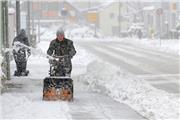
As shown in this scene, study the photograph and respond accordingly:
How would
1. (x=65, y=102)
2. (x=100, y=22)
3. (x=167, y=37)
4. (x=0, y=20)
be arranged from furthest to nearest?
(x=100, y=22)
(x=167, y=37)
(x=0, y=20)
(x=65, y=102)

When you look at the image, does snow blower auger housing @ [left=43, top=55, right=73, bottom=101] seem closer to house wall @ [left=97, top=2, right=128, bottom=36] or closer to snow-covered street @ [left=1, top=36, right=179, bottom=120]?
snow-covered street @ [left=1, top=36, right=179, bottom=120]

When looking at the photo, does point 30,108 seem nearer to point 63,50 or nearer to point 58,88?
point 58,88

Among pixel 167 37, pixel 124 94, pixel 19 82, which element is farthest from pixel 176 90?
pixel 167 37

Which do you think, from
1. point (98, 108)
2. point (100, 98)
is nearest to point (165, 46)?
point (100, 98)

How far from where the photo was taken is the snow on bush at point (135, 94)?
43.3 feet

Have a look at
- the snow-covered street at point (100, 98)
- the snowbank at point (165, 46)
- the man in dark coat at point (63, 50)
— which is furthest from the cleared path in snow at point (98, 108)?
the snowbank at point (165, 46)

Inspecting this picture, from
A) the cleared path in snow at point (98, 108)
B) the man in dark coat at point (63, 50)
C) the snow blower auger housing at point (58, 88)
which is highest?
the man in dark coat at point (63, 50)

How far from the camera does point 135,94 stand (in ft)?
52.3

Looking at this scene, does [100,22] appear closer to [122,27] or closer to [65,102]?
[122,27]

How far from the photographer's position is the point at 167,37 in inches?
2785

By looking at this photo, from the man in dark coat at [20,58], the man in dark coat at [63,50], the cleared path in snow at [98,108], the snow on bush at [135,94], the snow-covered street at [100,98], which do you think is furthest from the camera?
the man in dark coat at [20,58]

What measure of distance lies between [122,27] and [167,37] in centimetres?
4615

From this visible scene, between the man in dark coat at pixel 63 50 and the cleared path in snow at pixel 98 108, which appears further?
the man in dark coat at pixel 63 50

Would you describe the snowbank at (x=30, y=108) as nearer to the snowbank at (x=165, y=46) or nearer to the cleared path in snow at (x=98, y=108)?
the cleared path in snow at (x=98, y=108)
